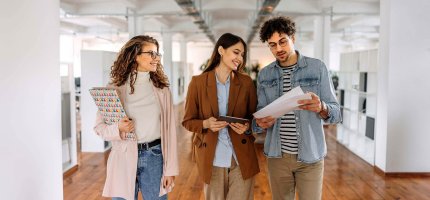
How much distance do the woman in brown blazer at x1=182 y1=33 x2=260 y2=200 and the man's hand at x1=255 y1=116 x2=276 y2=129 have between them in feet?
0.34

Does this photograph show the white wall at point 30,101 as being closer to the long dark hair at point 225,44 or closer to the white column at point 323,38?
the long dark hair at point 225,44

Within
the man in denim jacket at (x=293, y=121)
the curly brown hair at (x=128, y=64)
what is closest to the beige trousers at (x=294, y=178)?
the man in denim jacket at (x=293, y=121)

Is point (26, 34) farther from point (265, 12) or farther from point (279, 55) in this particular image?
point (265, 12)

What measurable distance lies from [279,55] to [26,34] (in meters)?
1.91

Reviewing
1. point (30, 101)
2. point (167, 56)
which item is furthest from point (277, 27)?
point (167, 56)

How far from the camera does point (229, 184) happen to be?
2.64m

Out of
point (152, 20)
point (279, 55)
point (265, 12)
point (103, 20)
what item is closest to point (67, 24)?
point (103, 20)

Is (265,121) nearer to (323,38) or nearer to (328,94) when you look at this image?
(328,94)

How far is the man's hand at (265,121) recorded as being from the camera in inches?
99.6

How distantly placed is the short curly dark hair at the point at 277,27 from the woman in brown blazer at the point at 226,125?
0.52 feet

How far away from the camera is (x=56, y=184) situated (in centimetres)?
352

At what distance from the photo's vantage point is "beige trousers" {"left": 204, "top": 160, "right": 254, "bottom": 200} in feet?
8.51

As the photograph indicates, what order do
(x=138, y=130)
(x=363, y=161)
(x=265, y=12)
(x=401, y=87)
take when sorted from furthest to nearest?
(x=265, y=12) → (x=363, y=161) → (x=401, y=87) → (x=138, y=130)

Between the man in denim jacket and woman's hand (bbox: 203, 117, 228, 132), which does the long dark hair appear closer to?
the man in denim jacket
